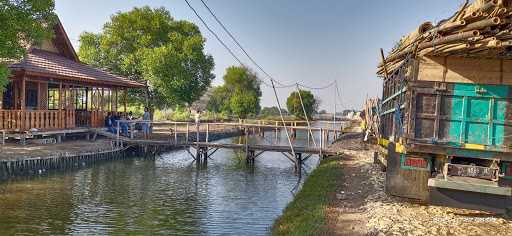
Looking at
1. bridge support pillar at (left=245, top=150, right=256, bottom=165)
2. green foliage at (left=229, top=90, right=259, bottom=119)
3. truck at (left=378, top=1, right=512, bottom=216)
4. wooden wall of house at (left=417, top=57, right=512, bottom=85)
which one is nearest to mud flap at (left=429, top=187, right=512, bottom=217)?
truck at (left=378, top=1, right=512, bottom=216)

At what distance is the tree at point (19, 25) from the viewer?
1555cm

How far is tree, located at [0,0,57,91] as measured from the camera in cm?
1555

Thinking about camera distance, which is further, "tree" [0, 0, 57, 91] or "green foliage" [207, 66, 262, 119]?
"green foliage" [207, 66, 262, 119]

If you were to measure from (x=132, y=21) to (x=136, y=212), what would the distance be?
2807 centimetres

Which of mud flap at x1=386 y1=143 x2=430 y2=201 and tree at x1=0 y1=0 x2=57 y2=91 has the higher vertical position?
tree at x1=0 y1=0 x2=57 y2=91

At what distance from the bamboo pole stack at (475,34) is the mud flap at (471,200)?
102 inches

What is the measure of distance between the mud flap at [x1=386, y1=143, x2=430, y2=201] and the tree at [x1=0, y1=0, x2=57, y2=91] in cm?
1267

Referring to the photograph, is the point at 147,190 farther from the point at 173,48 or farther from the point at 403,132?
the point at 173,48

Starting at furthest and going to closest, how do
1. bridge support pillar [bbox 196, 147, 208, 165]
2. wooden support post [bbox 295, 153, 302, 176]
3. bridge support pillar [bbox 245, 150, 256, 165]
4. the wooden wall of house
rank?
1. bridge support pillar [bbox 196, 147, 208, 165]
2. bridge support pillar [bbox 245, 150, 256, 165]
3. wooden support post [bbox 295, 153, 302, 176]
4. the wooden wall of house

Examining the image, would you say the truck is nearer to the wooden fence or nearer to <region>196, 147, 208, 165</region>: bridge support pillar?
<region>196, 147, 208, 165</region>: bridge support pillar

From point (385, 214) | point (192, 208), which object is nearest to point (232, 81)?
point (192, 208)

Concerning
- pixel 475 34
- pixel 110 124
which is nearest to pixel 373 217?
pixel 475 34

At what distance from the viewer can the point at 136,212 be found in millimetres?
13336

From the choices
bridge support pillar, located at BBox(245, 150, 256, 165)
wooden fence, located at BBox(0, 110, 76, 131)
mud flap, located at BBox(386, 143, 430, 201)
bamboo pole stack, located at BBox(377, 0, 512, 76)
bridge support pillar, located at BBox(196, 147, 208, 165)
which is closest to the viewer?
bamboo pole stack, located at BBox(377, 0, 512, 76)
